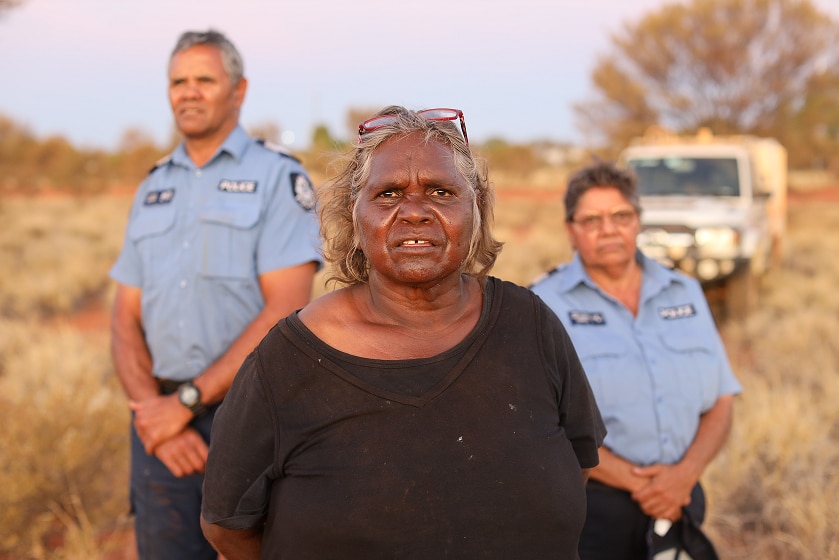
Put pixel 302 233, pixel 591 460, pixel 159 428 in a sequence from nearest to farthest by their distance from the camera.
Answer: pixel 591 460, pixel 159 428, pixel 302 233

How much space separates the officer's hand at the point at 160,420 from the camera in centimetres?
282

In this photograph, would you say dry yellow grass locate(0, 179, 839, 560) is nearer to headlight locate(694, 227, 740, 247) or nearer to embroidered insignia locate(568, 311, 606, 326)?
headlight locate(694, 227, 740, 247)

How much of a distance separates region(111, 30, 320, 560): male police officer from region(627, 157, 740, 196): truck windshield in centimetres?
751

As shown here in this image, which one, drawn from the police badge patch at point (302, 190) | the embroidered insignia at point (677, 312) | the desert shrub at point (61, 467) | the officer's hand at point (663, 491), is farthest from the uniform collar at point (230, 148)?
the desert shrub at point (61, 467)

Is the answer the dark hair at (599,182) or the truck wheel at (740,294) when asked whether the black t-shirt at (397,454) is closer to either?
the dark hair at (599,182)

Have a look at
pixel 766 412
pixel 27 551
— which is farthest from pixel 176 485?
pixel 766 412

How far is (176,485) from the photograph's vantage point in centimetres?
289

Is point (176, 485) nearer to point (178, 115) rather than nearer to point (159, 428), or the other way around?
point (159, 428)

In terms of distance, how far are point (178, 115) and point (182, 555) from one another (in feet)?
5.25

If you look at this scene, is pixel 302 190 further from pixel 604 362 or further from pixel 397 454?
pixel 397 454

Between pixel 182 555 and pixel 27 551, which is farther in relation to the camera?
pixel 27 551

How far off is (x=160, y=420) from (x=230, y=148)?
3.39 ft

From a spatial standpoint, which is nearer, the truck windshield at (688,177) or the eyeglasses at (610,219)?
the eyeglasses at (610,219)

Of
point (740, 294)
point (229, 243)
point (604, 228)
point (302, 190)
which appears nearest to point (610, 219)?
point (604, 228)
